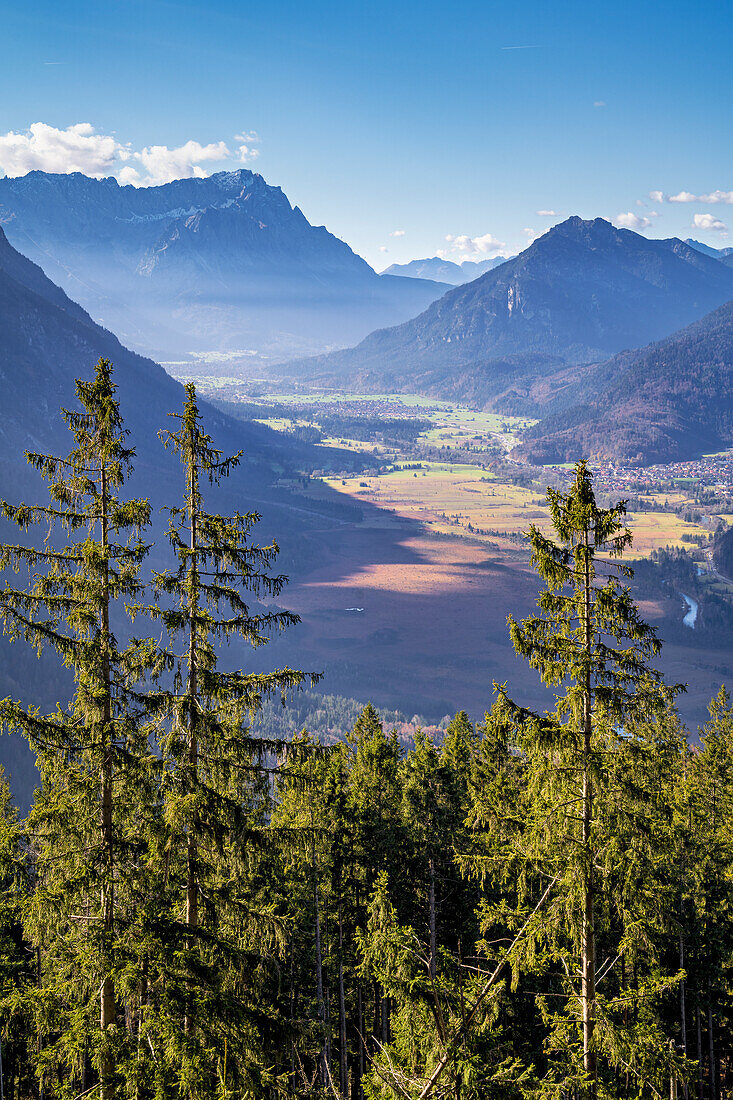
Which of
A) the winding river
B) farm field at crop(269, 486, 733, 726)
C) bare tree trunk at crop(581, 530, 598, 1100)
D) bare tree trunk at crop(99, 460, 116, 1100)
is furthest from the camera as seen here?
the winding river

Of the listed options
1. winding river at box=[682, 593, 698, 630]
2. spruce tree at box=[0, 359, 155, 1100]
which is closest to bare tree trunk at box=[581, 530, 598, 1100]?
spruce tree at box=[0, 359, 155, 1100]

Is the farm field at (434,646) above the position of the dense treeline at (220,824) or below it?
below

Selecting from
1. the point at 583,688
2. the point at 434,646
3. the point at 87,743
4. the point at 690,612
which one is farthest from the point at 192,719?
the point at 690,612

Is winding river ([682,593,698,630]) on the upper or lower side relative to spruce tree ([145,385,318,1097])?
lower

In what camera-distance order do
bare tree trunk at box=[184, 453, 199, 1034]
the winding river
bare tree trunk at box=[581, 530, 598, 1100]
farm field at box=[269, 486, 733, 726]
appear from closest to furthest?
bare tree trunk at box=[581, 530, 598, 1100], bare tree trunk at box=[184, 453, 199, 1034], farm field at box=[269, 486, 733, 726], the winding river

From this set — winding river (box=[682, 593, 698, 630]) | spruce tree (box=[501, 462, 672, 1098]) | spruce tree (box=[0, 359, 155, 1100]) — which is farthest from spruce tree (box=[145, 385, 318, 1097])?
winding river (box=[682, 593, 698, 630])

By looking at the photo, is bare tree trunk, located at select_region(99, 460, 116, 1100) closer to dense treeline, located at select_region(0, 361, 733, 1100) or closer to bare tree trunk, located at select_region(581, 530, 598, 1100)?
dense treeline, located at select_region(0, 361, 733, 1100)

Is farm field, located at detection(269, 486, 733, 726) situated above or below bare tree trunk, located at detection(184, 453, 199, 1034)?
below

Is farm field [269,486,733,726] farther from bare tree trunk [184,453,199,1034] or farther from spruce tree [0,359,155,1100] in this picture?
spruce tree [0,359,155,1100]

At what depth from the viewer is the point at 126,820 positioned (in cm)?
1222

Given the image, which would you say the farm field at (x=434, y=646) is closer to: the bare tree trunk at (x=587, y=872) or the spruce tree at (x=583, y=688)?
the bare tree trunk at (x=587, y=872)

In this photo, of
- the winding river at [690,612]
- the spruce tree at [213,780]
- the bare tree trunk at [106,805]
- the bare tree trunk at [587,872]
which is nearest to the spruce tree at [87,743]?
the bare tree trunk at [106,805]

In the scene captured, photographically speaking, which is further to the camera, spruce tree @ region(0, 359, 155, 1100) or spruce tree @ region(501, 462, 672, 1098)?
spruce tree @ region(501, 462, 672, 1098)

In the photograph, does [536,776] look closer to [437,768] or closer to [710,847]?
[437,768]
